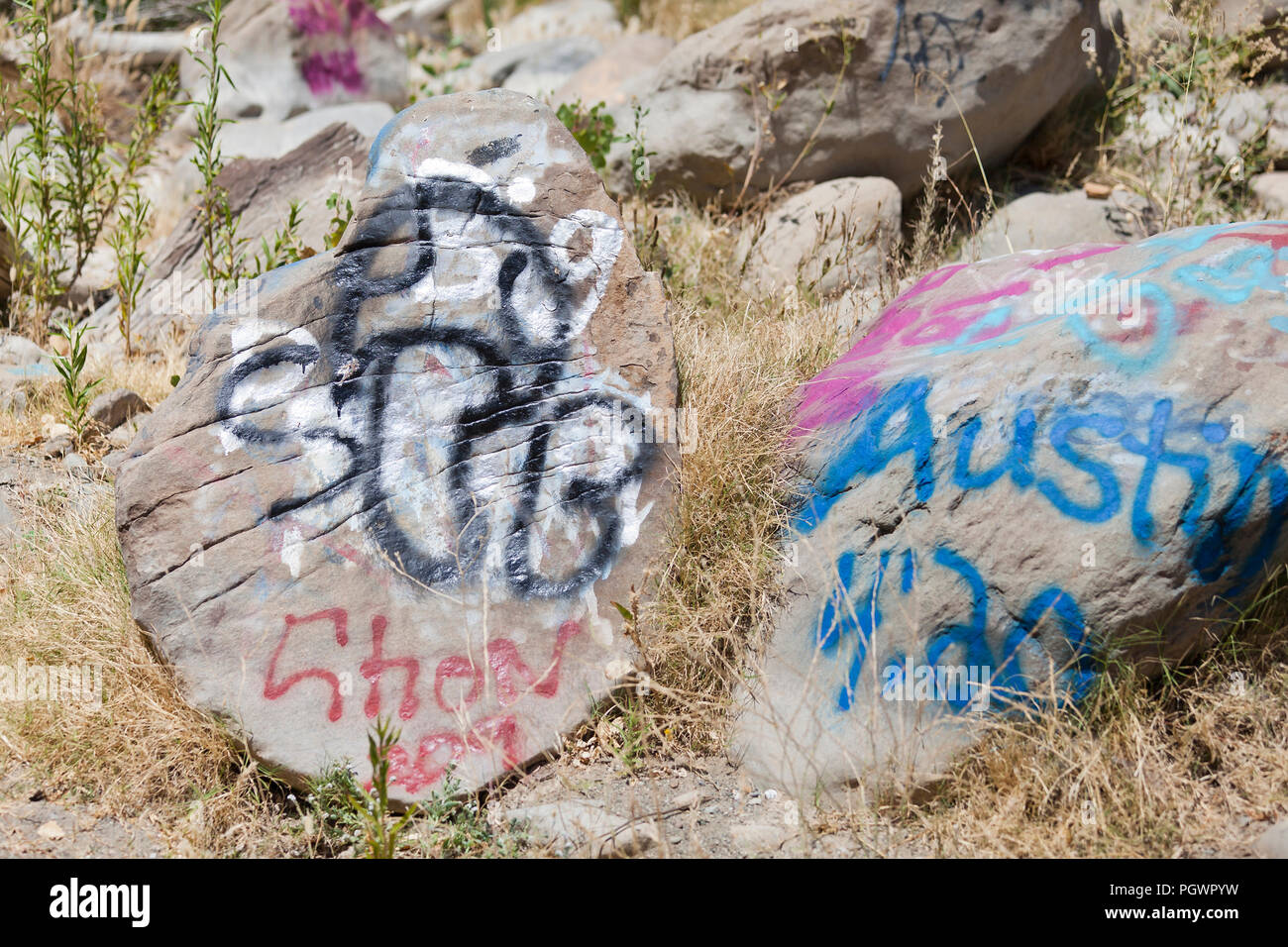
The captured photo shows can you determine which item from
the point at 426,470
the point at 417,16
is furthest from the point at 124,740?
the point at 417,16

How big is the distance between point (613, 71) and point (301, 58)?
2.33m

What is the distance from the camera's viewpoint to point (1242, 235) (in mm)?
2984

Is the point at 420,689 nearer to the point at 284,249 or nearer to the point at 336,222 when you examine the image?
the point at 336,222

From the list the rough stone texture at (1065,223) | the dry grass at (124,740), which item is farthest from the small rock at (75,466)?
the rough stone texture at (1065,223)

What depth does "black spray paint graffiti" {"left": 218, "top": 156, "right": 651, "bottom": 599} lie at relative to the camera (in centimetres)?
292

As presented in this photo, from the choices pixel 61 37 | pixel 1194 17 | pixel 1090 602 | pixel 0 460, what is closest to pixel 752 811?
pixel 1090 602

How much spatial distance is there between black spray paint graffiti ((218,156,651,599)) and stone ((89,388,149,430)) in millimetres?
1169

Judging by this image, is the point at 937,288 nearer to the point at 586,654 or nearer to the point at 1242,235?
the point at 1242,235

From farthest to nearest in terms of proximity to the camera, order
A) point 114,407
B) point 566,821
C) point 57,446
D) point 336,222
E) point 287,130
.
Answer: point 287,130, point 336,222, point 114,407, point 57,446, point 566,821

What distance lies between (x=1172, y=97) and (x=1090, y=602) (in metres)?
3.71

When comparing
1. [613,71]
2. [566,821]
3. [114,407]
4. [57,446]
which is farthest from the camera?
[613,71]

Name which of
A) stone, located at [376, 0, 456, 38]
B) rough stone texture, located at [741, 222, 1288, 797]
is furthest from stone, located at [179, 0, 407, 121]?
rough stone texture, located at [741, 222, 1288, 797]

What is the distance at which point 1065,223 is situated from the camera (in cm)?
470

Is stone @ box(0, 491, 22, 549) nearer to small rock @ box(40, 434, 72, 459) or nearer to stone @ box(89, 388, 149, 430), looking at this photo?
small rock @ box(40, 434, 72, 459)
